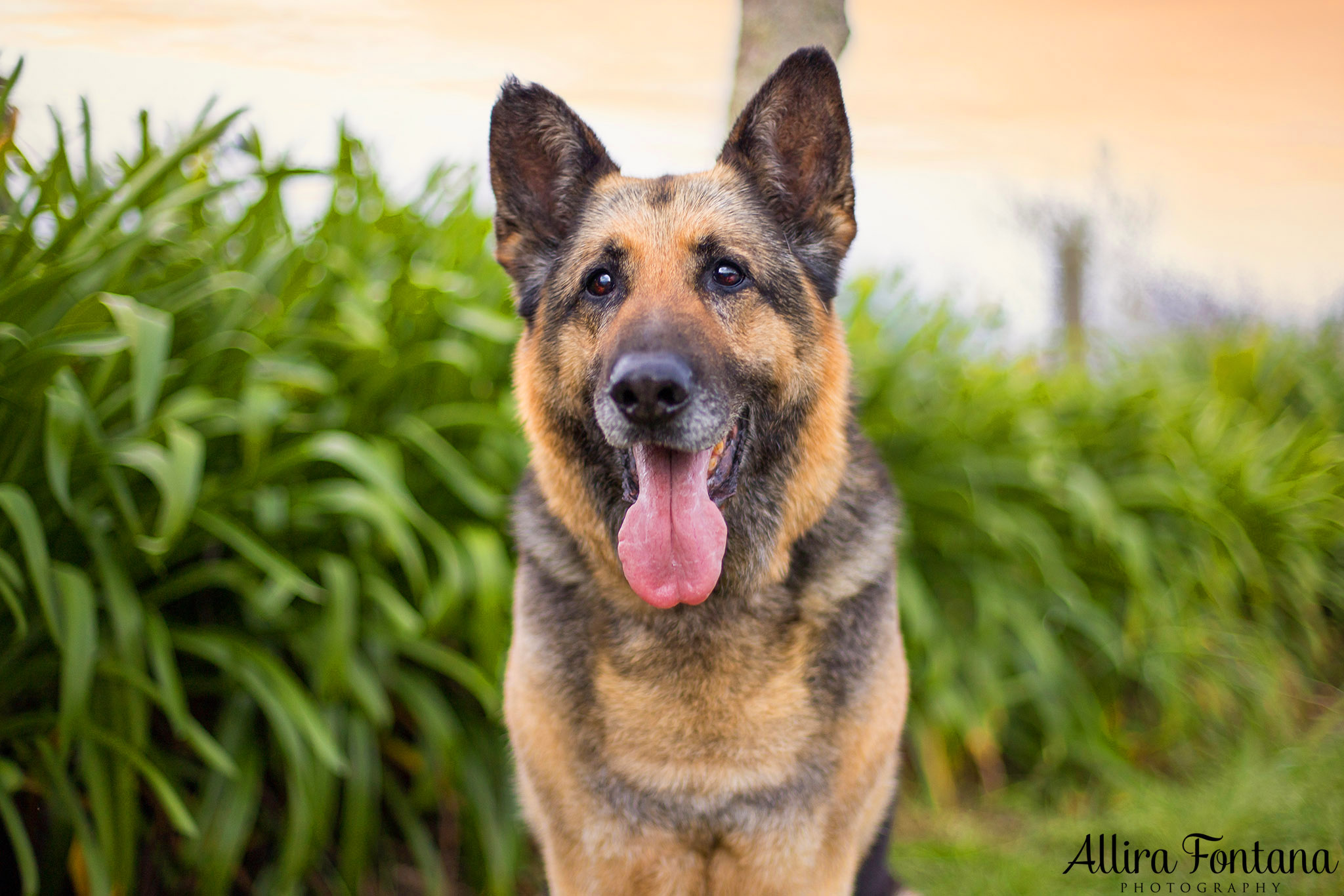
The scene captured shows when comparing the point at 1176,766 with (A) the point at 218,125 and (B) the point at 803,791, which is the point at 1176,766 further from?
(A) the point at 218,125

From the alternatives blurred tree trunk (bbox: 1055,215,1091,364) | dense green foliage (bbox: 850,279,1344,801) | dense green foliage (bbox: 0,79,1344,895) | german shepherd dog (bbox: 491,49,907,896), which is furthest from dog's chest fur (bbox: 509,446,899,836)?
blurred tree trunk (bbox: 1055,215,1091,364)

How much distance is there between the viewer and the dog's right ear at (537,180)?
2.32 m

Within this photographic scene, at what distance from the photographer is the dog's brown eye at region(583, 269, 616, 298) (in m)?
2.26

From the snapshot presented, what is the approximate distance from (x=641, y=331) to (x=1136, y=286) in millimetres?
10716

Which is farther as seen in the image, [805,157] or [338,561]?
[338,561]

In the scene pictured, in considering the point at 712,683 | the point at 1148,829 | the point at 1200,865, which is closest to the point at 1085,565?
the point at 1148,829

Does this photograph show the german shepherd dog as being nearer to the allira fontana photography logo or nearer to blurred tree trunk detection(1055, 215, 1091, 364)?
the allira fontana photography logo

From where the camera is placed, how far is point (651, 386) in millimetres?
1867

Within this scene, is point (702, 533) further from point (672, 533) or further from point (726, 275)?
point (726, 275)

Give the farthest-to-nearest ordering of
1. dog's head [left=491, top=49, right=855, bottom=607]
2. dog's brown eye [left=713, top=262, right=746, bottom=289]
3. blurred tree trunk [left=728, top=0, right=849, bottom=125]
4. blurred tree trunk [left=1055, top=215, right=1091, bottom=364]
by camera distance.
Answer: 1. blurred tree trunk [left=1055, top=215, right=1091, bottom=364]
2. blurred tree trunk [left=728, top=0, right=849, bottom=125]
3. dog's brown eye [left=713, top=262, right=746, bottom=289]
4. dog's head [left=491, top=49, right=855, bottom=607]

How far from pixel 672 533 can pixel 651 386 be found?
32 centimetres

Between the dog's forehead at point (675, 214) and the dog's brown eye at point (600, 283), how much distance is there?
0.07m

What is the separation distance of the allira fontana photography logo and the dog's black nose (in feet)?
8.74

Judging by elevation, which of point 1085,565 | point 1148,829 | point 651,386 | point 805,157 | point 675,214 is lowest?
point 1148,829
